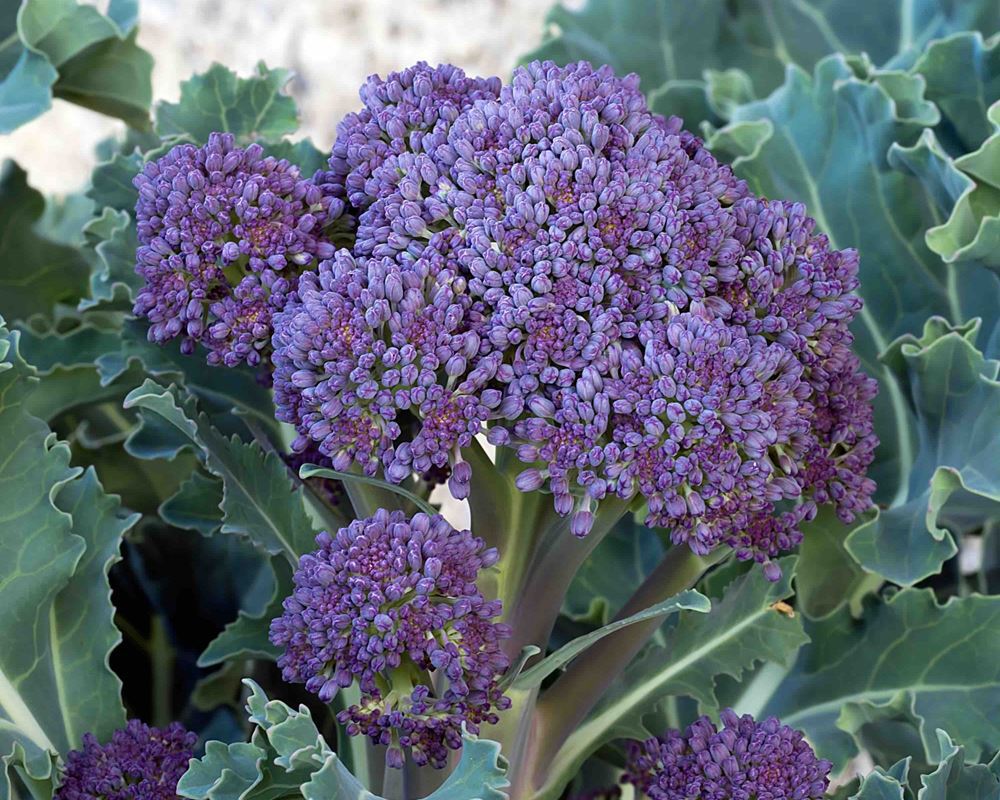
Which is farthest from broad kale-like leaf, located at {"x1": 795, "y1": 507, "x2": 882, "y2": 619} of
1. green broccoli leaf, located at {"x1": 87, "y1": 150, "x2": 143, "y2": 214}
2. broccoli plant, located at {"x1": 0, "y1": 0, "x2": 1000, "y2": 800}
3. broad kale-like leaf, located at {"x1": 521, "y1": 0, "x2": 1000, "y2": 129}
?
green broccoli leaf, located at {"x1": 87, "y1": 150, "x2": 143, "y2": 214}

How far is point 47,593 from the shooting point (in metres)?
0.80

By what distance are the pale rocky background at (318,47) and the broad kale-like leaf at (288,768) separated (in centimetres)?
203

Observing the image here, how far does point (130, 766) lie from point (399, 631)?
23 centimetres

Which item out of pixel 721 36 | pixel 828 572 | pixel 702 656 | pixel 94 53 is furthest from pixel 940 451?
pixel 94 53

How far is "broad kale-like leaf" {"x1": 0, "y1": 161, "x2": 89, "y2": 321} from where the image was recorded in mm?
1135

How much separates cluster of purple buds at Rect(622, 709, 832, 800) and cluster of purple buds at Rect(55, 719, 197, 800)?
11.9 inches

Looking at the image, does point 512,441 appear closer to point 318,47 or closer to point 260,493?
point 260,493

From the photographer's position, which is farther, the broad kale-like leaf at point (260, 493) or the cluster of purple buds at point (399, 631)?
the broad kale-like leaf at point (260, 493)

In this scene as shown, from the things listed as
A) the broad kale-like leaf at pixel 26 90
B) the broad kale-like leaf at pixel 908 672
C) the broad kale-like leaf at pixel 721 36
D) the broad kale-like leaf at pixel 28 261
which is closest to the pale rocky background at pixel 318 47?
the broad kale-like leaf at pixel 721 36

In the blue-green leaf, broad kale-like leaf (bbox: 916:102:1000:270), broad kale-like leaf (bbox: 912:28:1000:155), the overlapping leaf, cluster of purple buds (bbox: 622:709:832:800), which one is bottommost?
cluster of purple buds (bbox: 622:709:832:800)

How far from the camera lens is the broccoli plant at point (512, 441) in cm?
66

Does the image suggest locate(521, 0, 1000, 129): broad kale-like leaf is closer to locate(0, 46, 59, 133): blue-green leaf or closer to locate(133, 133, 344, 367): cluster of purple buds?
locate(0, 46, 59, 133): blue-green leaf

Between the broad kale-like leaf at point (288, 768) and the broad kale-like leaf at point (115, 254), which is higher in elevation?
the broad kale-like leaf at point (115, 254)

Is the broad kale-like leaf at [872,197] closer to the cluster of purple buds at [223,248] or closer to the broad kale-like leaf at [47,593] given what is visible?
the cluster of purple buds at [223,248]
